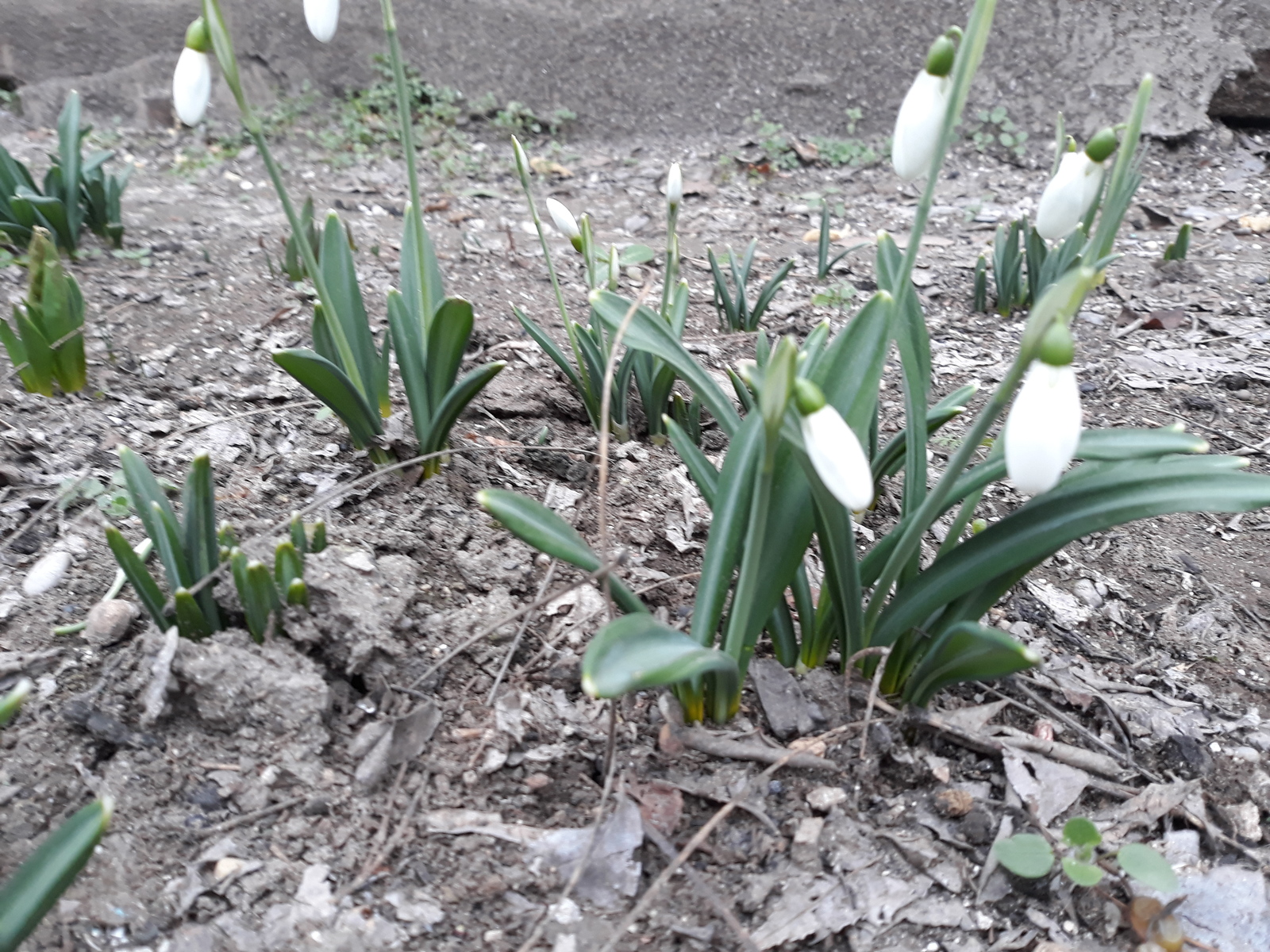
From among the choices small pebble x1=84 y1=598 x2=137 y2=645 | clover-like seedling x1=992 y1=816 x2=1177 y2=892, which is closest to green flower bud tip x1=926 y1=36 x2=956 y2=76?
clover-like seedling x1=992 y1=816 x2=1177 y2=892

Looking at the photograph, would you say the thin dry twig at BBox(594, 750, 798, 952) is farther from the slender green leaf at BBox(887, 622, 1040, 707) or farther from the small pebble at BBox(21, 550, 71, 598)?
the small pebble at BBox(21, 550, 71, 598)

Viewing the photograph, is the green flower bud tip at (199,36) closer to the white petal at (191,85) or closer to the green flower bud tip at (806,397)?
the white petal at (191,85)

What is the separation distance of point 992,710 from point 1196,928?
420 mm

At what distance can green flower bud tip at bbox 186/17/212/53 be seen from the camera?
155 centimetres

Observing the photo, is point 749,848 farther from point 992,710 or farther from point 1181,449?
point 1181,449

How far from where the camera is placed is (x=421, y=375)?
1.94 m

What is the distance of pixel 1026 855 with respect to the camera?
1301mm

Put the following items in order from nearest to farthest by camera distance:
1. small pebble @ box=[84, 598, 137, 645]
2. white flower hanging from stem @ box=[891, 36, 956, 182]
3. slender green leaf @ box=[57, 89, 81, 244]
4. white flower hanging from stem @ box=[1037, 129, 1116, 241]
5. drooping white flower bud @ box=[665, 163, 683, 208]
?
white flower hanging from stem @ box=[891, 36, 956, 182] < white flower hanging from stem @ box=[1037, 129, 1116, 241] < small pebble @ box=[84, 598, 137, 645] < drooping white flower bud @ box=[665, 163, 683, 208] < slender green leaf @ box=[57, 89, 81, 244]

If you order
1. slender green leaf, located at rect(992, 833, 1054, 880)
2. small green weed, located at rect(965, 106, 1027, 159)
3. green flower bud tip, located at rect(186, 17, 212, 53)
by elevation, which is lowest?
slender green leaf, located at rect(992, 833, 1054, 880)

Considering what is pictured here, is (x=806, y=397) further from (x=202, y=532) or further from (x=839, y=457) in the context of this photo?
(x=202, y=532)

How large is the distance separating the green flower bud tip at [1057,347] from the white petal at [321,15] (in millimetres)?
1436

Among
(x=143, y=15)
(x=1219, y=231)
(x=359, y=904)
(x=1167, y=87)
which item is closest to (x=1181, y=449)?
(x=359, y=904)

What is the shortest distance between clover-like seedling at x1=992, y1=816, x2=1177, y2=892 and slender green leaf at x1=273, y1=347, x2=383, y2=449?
1485mm

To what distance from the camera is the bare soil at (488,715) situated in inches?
49.7
